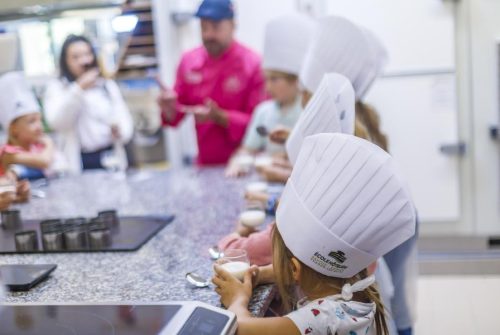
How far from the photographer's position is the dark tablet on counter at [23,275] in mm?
1235

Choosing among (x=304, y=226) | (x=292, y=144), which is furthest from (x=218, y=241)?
(x=304, y=226)

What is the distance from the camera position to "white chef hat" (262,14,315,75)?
255 centimetres

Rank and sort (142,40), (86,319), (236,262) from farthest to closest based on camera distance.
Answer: (142,40), (236,262), (86,319)

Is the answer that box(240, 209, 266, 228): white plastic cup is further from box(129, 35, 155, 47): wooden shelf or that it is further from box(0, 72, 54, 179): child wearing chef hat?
box(129, 35, 155, 47): wooden shelf

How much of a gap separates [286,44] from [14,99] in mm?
1161

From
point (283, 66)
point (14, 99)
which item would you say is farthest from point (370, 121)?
point (14, 99)

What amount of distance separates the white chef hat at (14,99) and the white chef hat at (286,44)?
3.40 feet

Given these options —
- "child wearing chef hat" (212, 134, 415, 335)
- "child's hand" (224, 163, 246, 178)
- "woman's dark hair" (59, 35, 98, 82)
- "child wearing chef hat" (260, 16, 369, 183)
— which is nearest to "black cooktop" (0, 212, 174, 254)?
"child wearing chef hat" (212, 134, 415, 335)

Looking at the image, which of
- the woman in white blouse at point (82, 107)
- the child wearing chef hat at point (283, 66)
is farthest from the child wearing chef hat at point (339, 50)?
the woman in white blouse at point (82, 107)

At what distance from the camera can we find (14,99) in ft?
6.54

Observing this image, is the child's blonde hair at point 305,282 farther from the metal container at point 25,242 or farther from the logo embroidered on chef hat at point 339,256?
the metal container at point 25,242

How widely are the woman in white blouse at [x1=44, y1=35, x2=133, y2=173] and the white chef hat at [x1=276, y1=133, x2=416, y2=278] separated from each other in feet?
6.46

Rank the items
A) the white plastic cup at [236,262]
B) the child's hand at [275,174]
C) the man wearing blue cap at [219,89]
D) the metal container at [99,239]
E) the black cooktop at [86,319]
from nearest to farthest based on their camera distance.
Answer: the black cooktop at [86,319] < the white plastic cup at [236,262] < the metal container at [99,239] < the child's hand at [275,174] < the man wearing blue cap at [219,89]

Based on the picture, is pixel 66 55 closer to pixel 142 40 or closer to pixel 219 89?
pixel 219 89
